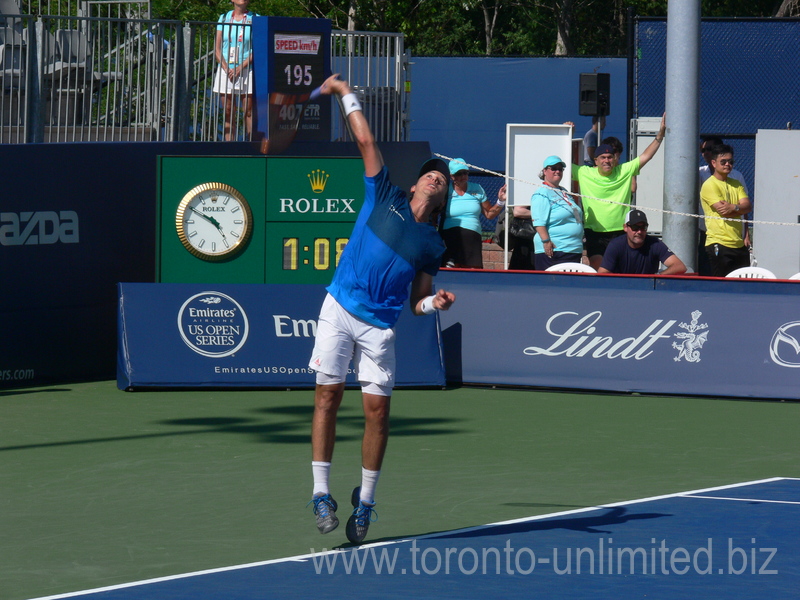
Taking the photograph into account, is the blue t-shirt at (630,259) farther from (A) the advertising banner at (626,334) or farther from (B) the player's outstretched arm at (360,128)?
(B) the player's outstretched arm at (360,128)

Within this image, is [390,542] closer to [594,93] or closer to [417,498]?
[417,498]

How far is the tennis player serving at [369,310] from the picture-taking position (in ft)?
22.3

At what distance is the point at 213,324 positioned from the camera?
11922 mm

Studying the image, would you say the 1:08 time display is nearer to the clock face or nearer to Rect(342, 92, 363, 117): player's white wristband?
the clock face

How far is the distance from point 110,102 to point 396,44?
3547 mm

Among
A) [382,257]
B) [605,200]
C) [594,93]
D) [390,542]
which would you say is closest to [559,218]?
[605,200]

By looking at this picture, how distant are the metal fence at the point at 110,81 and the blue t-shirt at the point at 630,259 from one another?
3.75 meters

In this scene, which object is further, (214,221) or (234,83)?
(234,83)

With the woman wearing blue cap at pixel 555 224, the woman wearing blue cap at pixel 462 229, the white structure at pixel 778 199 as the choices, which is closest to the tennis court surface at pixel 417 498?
the woman wearing blue cap at pixel 555 224

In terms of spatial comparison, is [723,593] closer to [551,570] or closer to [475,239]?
[551,570]

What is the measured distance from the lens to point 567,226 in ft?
44.8

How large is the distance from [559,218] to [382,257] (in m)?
7.06

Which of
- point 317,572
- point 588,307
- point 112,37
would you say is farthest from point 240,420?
point 112,37

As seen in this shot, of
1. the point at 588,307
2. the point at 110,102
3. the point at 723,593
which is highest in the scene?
the point at 110,102
